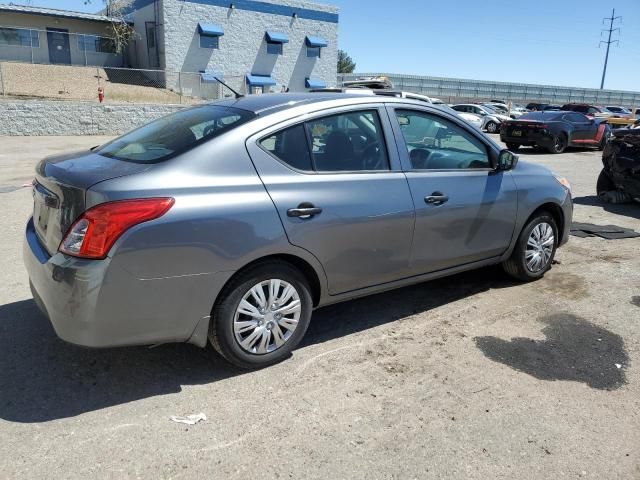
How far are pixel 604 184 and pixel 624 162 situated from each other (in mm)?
962

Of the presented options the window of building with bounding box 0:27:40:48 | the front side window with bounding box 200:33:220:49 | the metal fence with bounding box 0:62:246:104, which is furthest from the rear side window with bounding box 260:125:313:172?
the window of building with bounding box 0:27:40:48

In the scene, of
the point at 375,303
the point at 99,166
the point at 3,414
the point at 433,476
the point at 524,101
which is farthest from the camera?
the point at 524,101

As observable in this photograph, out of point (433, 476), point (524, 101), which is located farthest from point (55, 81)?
point (524, 101)

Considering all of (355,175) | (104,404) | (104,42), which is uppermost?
(104,42)

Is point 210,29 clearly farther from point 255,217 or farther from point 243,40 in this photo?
point 255,217

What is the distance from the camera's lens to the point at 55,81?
1089 inches

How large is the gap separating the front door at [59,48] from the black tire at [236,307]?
34715 mm

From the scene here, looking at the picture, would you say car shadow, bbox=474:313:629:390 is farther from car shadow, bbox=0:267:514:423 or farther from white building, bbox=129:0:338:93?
white building, bbox=129:0:338:93

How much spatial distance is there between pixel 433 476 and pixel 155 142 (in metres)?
2.57

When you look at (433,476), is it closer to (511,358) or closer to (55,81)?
(511,358)

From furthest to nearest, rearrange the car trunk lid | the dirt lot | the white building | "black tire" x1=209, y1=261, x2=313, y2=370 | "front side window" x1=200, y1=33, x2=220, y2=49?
1. "front side window" x1=200, y1=33, x2=220, y2=49
2. the white building
3. "black tire" x1=209, y1=261, x2=313, y2=370
4. the car trunk lid
5. the dirt lot

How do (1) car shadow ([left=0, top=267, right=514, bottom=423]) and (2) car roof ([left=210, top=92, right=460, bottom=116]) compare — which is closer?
(1) car shadow ([left=0, top=267, right=514, bottom=423])

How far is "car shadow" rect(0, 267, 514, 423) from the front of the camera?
3123 mm

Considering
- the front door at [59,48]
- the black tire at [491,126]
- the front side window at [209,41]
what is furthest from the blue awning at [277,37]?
the black tire at [491,126]
